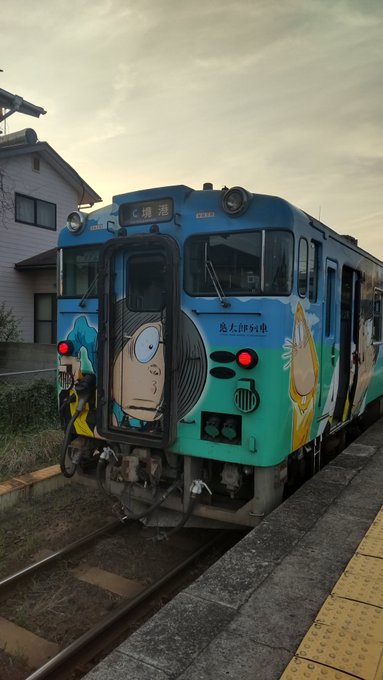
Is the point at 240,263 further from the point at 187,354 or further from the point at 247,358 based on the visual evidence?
the point at 187,354

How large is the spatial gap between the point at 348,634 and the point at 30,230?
16.0 m

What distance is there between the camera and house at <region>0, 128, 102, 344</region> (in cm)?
1579

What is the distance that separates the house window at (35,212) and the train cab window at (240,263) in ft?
43.7

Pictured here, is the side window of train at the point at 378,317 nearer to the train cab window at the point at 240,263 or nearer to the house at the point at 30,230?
the train cab window at the point at 240,263

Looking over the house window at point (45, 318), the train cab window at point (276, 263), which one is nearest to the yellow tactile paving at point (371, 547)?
the train cab window at point (276, 263)

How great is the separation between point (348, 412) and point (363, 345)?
1046mm

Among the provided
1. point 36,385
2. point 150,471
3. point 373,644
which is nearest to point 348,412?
point 150,471

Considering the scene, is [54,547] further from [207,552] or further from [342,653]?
[342,653]

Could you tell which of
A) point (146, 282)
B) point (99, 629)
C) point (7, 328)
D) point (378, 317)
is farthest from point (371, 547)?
point (7, 328)

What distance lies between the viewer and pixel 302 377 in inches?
179

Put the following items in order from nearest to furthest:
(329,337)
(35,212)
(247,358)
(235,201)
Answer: (247,358)
(235,201)
(329,337)
(35,212)

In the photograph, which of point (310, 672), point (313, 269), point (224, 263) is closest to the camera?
point (310, 672)

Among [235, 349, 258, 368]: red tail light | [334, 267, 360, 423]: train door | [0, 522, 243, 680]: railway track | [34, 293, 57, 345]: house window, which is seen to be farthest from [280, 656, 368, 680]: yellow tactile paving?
[34, 293, 57, 345]: house window

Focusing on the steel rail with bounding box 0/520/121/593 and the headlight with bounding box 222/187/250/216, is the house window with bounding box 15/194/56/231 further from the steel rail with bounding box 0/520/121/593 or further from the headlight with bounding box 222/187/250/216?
the headlight with bounding box 222/187/250/216
